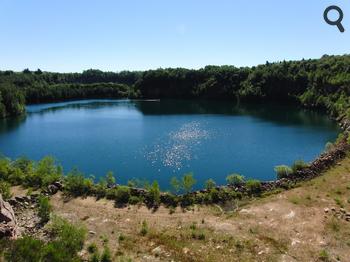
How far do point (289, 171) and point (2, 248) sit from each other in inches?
895

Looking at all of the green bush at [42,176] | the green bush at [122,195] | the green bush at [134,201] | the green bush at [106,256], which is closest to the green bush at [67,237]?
the green bush at [106,256]

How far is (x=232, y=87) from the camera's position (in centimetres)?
13038

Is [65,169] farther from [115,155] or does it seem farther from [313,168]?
[313,168]

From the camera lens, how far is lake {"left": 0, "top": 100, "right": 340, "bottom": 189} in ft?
133

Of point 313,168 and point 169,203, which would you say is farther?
point 313,168

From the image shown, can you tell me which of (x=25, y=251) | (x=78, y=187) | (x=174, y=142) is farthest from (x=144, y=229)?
(x=174, y=142)

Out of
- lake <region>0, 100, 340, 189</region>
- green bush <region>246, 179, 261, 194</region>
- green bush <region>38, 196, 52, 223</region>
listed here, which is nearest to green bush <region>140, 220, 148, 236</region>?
green bush <region>38, 196, 52, 223</region>

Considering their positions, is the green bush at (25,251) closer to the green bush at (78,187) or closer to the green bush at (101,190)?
the green bush at (101,190)

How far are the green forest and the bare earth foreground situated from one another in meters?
48.9

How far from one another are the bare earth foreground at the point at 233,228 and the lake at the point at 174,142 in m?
10.2

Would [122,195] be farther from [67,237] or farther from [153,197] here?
[67,237]

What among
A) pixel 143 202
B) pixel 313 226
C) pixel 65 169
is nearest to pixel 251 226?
pixel 313 226

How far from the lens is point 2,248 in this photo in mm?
14805

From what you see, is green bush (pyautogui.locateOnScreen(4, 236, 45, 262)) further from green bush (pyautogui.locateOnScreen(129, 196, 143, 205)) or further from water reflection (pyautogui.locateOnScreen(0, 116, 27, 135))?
water reflection (pyautogui.locateOnScreen(0, 116, 27, 135))
